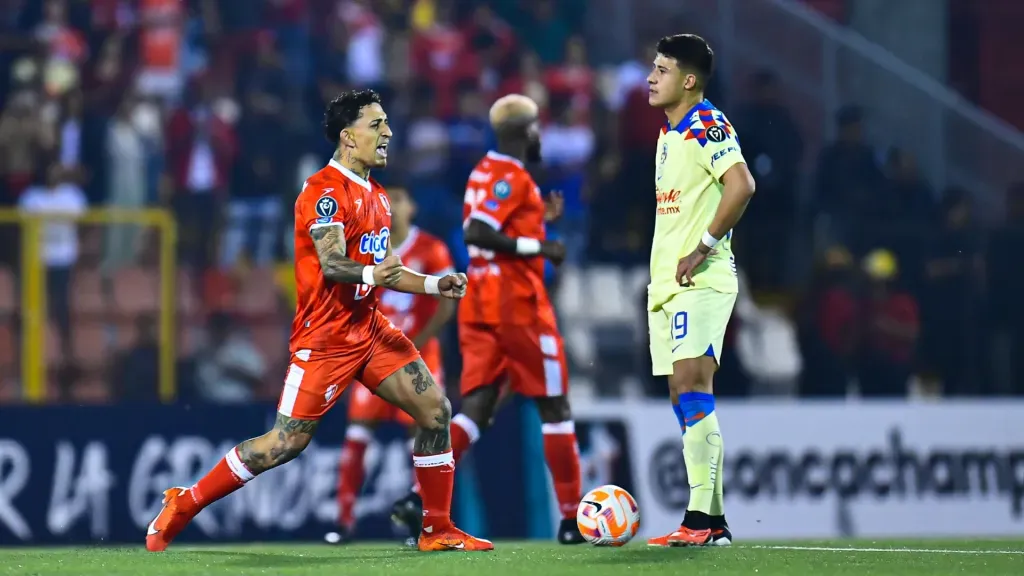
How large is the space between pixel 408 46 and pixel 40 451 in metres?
6.23

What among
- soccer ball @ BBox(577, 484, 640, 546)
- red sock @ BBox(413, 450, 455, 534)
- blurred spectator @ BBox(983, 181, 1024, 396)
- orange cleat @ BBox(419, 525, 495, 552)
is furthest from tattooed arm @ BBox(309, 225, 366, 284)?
blurred spectator @ BBox(983, 181, 1024, 396)

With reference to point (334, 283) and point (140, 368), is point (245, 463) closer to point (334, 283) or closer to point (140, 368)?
point (334, 283)

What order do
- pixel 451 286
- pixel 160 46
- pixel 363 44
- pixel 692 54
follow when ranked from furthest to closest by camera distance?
pixel 363 44
pixel 160 46
pixel 692 54
pixel 451 286

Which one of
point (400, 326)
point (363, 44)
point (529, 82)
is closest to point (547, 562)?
point (400, 326)

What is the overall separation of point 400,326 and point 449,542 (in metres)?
3.05

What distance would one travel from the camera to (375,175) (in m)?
14.6

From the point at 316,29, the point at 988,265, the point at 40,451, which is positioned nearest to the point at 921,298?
the point at 988,265

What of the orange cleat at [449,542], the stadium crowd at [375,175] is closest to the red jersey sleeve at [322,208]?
the orange cleat at [449,542]

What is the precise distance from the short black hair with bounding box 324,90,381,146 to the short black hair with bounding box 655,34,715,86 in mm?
1478

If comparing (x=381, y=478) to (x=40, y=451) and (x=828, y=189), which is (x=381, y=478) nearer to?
(x=40, y=451)

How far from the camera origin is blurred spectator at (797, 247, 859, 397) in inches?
563

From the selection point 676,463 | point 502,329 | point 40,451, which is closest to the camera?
point 502,329

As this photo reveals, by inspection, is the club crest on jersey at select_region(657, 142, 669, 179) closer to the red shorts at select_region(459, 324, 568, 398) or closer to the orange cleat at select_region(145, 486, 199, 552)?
the red shorts at select_region(459, 324, 568, 398)

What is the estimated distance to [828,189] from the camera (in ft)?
50.5
